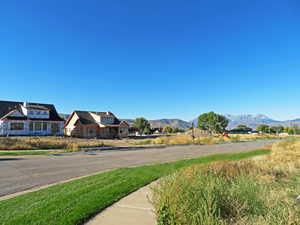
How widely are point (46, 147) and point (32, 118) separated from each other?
17.1 m

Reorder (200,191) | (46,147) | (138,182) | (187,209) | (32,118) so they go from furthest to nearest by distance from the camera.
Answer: (32,118) → (46,147) → (138,182) → (200,191) → (187,209)

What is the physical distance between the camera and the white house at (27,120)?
34656 mm

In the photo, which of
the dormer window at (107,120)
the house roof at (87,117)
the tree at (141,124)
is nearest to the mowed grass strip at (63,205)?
the house roof at (87,117)

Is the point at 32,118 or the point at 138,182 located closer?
the point at 138,182

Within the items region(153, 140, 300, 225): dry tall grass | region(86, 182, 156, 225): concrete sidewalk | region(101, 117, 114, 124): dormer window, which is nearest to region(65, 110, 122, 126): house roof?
region(101, 117, 114, 124): dormer window

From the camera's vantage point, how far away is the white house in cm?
3466

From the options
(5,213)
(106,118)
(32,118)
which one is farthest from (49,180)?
(106,118)

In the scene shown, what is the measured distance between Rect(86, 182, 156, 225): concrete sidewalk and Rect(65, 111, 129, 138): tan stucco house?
134 ft

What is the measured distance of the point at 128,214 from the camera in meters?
4.44

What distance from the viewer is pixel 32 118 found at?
123ft

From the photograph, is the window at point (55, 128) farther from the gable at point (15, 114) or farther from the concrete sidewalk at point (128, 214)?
the concrete sidewalk at point (128, 214)

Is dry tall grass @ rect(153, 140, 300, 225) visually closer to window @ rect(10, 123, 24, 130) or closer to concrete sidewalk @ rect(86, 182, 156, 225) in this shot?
concrete sidewalk @ rect(86, 182, 156, 225)

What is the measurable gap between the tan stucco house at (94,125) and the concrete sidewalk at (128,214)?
1606 inches

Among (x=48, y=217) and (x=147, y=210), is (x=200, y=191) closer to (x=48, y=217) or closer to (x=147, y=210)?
(x=147, y=210)
